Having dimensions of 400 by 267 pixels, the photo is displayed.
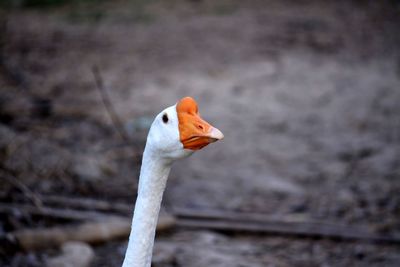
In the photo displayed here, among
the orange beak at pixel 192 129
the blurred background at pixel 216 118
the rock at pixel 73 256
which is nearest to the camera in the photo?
the orange beak at pixel 192 129

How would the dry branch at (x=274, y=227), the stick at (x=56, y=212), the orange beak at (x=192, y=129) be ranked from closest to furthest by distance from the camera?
the orange beak at (x=192, y=129)
the stick at (x=56, y=212)
the dry branch at (x=274, y=227)

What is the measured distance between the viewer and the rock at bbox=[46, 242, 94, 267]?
3512 mm

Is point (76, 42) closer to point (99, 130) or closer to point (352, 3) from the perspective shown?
point (99, 130)

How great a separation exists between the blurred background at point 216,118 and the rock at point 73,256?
63 mm

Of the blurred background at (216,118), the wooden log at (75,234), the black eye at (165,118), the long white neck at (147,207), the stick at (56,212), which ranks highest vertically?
the blurred background at (216,118)

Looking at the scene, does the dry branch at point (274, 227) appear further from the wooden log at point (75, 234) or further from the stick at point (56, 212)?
the stick at point (56, 212)

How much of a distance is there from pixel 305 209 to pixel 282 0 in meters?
8.97

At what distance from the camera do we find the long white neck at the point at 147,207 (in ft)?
7.73

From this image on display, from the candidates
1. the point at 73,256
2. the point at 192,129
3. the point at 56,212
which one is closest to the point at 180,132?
the point at 192,129

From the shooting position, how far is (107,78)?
27.0ft

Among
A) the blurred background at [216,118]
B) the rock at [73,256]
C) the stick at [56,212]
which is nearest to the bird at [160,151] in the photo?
the rock at [73,256]

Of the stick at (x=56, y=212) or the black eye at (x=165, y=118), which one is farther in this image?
the stick at (x=56, y=212)

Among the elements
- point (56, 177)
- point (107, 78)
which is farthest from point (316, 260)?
point (107, 78)

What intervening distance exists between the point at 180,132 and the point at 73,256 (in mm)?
1704
